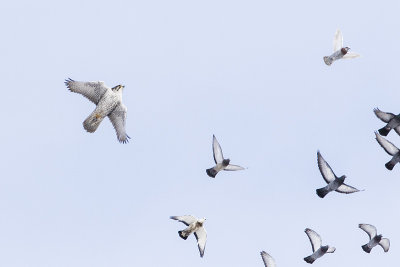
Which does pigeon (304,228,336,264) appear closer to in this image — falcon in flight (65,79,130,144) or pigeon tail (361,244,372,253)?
pigeon tail (361,244,372,253)

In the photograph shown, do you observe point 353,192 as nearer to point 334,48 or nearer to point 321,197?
point 321,197

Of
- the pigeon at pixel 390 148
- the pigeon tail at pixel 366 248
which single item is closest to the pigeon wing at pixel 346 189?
the pigeon at pixel 390 148

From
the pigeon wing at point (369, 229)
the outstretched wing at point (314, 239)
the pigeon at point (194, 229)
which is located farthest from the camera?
the pigeon wing at point (369, 229)

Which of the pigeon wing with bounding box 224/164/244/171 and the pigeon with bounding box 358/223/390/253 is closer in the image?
the pigeon wing with bounding box 224/164/244/171

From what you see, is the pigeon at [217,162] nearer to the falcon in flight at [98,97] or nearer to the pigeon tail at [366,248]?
the falcon in flight at [98,97]

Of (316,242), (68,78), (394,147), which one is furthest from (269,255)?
(68,78)

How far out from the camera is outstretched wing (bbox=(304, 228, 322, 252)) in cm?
7206

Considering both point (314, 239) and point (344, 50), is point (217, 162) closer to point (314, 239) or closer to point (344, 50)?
point (314, 239)

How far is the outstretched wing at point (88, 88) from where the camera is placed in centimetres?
7062

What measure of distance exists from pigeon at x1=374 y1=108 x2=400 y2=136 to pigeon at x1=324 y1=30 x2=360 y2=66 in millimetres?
3373

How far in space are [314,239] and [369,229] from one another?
3609 millimetres

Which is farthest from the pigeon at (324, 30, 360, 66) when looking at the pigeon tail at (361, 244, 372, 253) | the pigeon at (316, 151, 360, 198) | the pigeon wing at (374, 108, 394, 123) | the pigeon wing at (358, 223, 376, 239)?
the pigeon tail at (361, 244, 372, 253)

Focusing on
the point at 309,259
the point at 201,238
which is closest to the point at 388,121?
the point at 309,259

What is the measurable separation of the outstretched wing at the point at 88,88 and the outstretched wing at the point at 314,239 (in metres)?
13.0
